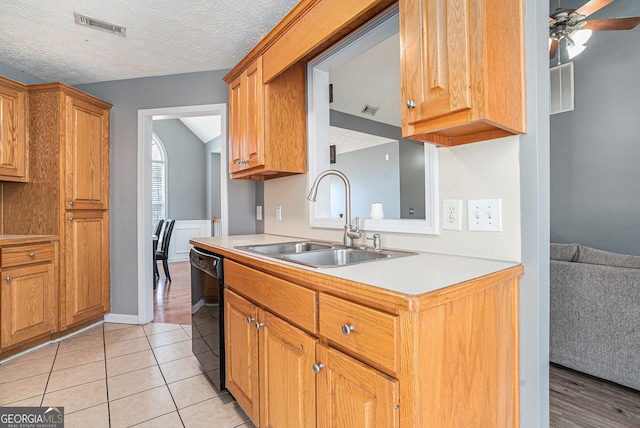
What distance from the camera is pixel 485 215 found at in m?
1.18

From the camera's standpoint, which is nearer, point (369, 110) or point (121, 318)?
point (121, 318)

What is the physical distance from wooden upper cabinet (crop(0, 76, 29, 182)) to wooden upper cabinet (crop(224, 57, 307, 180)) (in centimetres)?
190

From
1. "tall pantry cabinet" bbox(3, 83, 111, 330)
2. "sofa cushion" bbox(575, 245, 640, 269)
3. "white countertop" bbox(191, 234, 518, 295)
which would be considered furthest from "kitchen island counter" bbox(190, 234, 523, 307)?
"tall pantry cabinet" bbox(3, 83, 111, 330)

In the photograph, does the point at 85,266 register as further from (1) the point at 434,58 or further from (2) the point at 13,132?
(1) the point at 434,58

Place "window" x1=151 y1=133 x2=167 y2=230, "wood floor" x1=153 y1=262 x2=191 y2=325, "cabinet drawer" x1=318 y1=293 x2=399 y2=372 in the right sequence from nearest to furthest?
"cabinet drawer" x1=318 y1=293 x2=399 y2=372 < "wood floor" x1=153 y1=262 x2=191 y2=325 < "window" x1=151 y1=133 x2=167 y2=230

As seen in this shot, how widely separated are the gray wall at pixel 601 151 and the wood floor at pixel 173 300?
15.0 ft

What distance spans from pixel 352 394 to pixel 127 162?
3.15m

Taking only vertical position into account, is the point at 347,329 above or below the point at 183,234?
above

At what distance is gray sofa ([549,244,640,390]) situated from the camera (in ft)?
5.85

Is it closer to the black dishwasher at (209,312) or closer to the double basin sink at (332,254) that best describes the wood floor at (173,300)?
the black dishwasher at (209,312)

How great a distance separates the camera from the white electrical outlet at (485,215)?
45.1 inches

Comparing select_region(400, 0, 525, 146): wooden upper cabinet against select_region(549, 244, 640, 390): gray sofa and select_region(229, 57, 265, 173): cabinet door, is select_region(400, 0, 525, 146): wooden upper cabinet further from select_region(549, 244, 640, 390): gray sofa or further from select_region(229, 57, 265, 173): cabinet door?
select_region(549, 244, 640, 390): gray sofa

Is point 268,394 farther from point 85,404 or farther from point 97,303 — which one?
point 97,303

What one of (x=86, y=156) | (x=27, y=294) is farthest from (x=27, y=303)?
(x=86, y=156)
